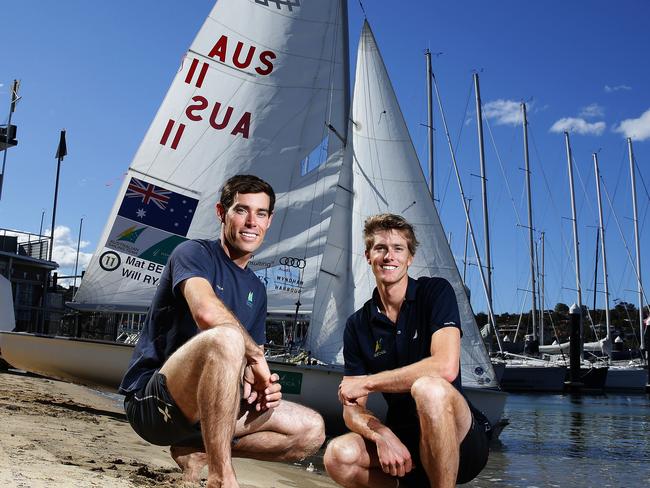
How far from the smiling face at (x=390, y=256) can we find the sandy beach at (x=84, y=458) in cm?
152

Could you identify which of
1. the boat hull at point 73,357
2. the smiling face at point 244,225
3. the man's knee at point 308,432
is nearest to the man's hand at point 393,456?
the man's knee at point 308,432

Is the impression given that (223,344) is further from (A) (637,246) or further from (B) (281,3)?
(A) (637,246)

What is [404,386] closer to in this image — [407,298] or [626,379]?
[407,298]

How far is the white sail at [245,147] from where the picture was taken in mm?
11531

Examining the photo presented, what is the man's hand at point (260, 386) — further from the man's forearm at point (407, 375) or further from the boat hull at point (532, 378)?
the boat hull at point (532, 378)

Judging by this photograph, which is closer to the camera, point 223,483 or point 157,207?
point 223,483

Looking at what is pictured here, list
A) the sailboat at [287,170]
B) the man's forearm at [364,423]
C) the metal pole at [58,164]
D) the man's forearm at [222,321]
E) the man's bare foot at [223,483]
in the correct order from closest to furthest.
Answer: the man's bare foot at [223,483] → the man's forearm at [222,321] → the man's forearm at [364,423] → the sailboat at [287,170] → the metal pole at [58,164]

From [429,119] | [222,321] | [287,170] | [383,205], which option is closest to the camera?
[222,321]

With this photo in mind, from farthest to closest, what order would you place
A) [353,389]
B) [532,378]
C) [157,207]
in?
[532,378] < [157,207] < [353,389]

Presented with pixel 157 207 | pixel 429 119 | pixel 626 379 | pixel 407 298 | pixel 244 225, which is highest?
pixel 429 119

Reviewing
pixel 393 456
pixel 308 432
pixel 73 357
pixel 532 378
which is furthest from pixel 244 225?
pixel 532 378

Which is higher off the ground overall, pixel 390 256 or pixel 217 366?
pixel 390 256

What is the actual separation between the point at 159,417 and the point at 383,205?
9.09m

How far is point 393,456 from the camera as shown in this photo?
309 centimetres
